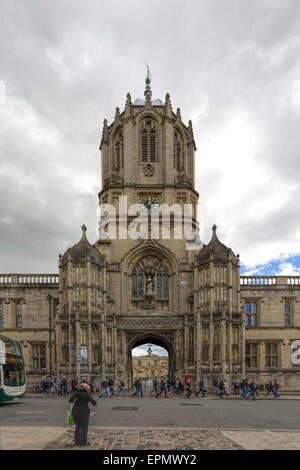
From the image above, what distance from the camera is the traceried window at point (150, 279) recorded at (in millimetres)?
39531

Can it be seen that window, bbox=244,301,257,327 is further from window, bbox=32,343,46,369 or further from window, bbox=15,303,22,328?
window, bbox=15,303,22,328

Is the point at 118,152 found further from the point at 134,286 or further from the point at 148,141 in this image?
the point at 134,286

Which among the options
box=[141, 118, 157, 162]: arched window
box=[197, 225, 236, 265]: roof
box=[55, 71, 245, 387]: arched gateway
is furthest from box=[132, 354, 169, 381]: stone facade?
box=[197, 225, 236, 265]: roof

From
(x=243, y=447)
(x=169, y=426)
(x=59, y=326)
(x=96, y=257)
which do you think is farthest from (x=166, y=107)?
(x=243, y=447)

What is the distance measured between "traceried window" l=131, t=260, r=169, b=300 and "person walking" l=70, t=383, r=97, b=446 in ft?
92.2

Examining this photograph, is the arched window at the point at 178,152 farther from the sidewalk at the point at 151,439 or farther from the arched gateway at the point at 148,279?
the sidewalk at the point at 151,439

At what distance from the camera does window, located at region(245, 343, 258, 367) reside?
41531 mm

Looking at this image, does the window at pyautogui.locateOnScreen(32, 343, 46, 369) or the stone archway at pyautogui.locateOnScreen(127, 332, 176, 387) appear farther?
the window at pyautogui.locateOnScreen(32, 343, 46, 369)

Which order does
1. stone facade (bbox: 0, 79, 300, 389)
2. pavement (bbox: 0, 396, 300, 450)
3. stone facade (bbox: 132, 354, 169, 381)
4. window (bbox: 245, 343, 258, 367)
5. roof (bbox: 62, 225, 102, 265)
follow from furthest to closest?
1. stone facade (bbox: 132, 354, 169, 381)
2. window (bbox: 245, 343, 258, 367)
3. roof (bbox: 62, 225, 102, 265)
4. stone facade (bbox: 0, 79, 300, 389)
5. pavement (bbox: 0, 396, 300, 450)

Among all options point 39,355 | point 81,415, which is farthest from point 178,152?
point 81,415

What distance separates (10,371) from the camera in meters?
23.0

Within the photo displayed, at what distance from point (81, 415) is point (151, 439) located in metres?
2.32

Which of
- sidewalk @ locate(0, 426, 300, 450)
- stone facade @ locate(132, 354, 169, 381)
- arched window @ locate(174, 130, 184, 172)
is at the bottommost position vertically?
stone facade @ locate(132, 354, 169, 381)
